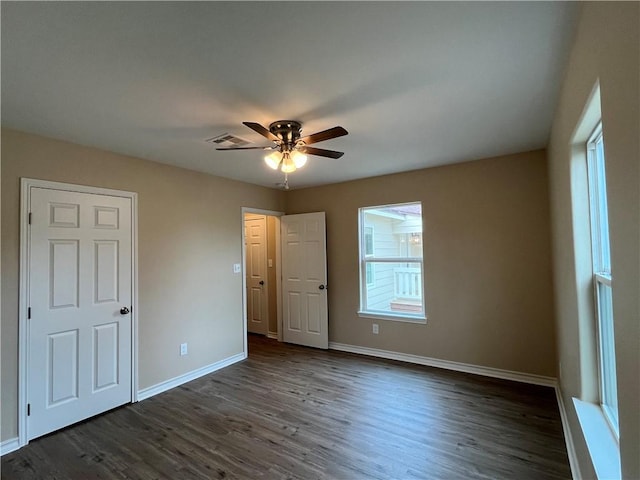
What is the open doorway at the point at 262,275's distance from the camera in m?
5.55

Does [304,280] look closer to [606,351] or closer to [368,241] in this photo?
[368,241]

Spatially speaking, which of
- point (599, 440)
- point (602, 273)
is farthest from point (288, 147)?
point (599, 440)

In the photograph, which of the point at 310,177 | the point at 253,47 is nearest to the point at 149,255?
the point at 310,177

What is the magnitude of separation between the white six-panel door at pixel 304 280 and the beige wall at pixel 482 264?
685mm

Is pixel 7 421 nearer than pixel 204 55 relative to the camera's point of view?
No

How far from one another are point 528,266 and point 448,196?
1156 millimetres

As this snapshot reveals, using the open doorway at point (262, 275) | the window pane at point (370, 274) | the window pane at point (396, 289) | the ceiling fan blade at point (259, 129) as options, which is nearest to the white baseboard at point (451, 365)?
the window pane at point (396, 289)

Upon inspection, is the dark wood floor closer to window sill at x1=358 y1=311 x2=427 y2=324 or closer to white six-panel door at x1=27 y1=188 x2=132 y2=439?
white six-panel door at x1=27 y1=188 x2=132 y2=439

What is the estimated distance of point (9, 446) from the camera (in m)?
2.42

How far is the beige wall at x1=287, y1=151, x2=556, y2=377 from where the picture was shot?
3.39 meters

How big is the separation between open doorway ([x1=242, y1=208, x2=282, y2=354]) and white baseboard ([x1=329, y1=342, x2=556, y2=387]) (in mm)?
1335

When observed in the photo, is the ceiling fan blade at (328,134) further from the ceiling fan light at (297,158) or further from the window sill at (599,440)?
the window sill at (599,440)

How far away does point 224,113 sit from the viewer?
2332mm

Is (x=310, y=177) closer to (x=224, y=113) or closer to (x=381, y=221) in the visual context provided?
(x=381, y=221)
